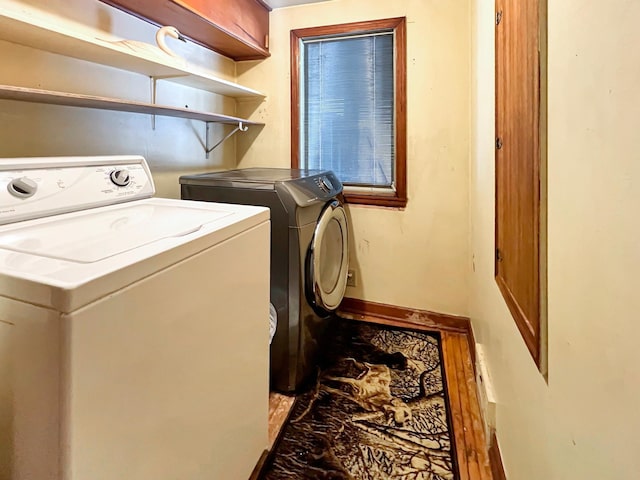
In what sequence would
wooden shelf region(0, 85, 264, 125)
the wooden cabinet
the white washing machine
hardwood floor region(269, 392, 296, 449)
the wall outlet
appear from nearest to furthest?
the white washing machine < wooden shelf region(0, 85, 264, 125) < hardwood floor region(269, 392, 296, 449) < the wooden cabinet < the wall outlet

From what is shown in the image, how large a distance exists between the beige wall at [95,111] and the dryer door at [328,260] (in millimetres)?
947

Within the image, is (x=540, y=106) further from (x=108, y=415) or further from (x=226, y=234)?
(x=108, y=415)

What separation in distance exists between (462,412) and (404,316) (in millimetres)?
925

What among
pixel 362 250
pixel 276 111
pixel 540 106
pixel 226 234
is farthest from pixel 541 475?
pixel 276 111

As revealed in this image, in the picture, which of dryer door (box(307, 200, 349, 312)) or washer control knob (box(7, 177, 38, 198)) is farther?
dryer door (box(307, 200, 349, 312))

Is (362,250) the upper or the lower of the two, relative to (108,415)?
upper

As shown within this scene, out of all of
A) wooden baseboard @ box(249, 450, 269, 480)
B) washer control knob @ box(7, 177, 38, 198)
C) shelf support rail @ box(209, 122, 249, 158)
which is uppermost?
shelf support rail @ box(209, 122, 249, 158)

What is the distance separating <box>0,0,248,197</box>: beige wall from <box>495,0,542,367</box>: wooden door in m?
1.63

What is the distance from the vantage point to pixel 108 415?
64 centimetres


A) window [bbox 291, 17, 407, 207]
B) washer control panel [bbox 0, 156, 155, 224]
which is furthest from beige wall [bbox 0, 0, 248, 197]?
window [bbox 291, 17, 407, 207]

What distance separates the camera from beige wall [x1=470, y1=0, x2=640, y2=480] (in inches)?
17.3

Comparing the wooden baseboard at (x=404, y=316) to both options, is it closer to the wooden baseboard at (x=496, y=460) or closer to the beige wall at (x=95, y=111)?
the wooden baseboard at (x=496, y=460)

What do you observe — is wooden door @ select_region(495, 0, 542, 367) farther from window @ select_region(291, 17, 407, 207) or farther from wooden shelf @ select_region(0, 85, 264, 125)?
wooden shelf @ select_region(0, 85, 264, 125)

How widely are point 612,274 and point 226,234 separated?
2.62 ft
